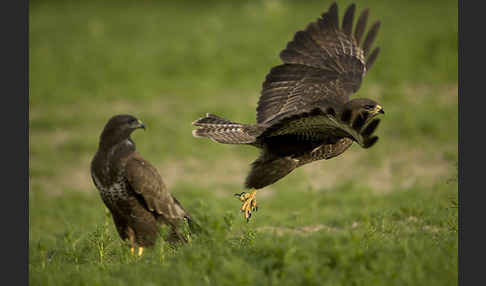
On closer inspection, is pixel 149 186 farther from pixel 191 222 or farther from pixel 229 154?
pixel 229 154

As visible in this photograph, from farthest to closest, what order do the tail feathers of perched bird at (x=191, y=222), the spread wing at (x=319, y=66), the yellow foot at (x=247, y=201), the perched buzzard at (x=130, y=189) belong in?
the spread wing at (x=319, y=66), the yellow foot at (x=247, y=201), the tail feathers of perched bird at (x=191, y=222), the perched buzzard at (x=130, y=189)

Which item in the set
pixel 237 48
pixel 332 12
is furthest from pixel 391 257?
pixel 237 48

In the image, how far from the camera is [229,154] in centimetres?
1197

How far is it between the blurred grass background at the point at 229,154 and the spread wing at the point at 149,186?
20.6 inches

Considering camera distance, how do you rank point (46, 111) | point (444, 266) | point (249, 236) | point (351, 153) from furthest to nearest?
point (46, 111), point (351, 153), point (249, 236), point (444, 266)

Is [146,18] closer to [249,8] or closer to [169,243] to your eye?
[249,8]

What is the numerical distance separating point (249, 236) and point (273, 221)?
8.13 feet

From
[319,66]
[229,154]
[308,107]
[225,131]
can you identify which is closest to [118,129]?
[225,131]

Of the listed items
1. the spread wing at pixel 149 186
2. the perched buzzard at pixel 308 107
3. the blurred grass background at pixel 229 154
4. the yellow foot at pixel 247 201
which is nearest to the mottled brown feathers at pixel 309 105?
the perched buzzard at pixel 308 107

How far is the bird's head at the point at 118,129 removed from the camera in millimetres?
6148

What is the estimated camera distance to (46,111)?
13773mm

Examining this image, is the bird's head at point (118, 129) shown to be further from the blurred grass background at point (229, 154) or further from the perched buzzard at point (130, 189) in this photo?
the blurred grass background at point (229, 154)

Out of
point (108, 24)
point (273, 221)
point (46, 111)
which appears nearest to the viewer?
point (273, 221)

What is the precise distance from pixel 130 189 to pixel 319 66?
2964mm
